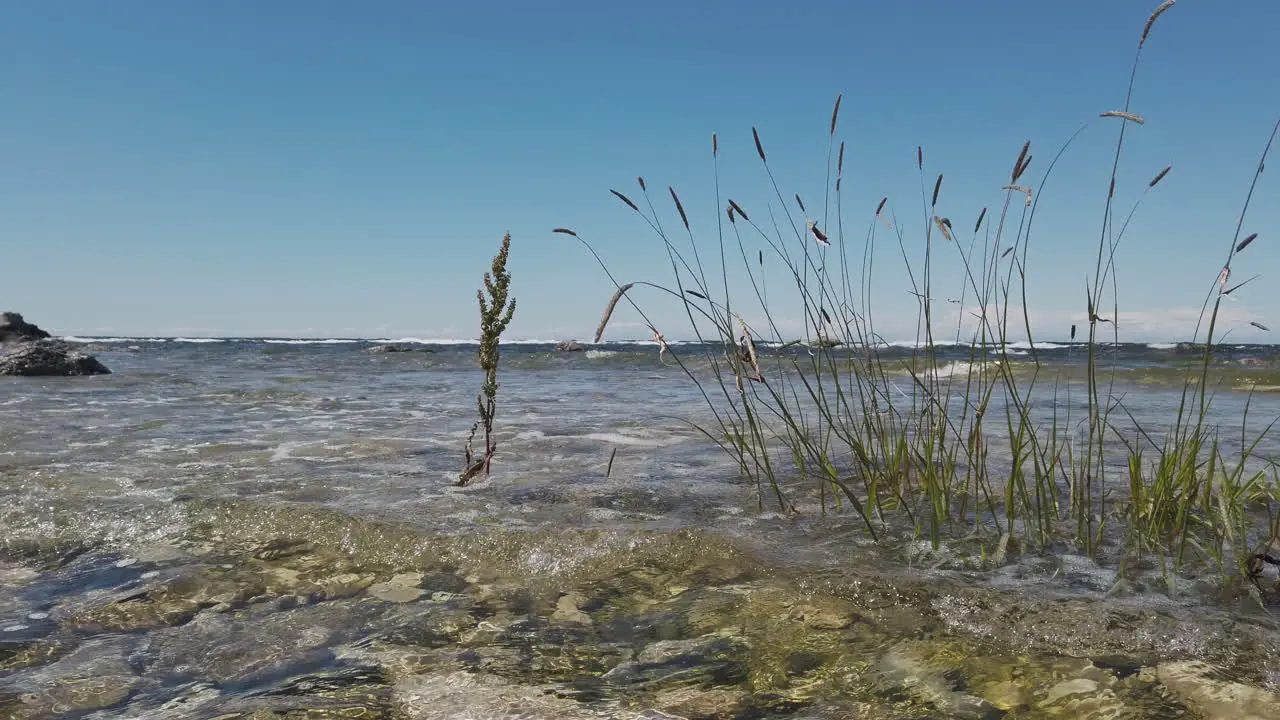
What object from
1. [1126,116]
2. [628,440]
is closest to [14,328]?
[628,440]

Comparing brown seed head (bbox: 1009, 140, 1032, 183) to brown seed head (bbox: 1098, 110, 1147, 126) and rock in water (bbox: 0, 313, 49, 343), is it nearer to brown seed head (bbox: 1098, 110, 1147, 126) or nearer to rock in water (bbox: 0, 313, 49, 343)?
brown seed head (bbox: 1098, 110, 1147, 126)

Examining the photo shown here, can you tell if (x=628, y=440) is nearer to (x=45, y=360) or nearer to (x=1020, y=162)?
(x=1020, y=162)

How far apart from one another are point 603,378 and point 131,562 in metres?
12.4

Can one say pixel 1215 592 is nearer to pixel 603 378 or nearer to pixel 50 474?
pixel 50 474

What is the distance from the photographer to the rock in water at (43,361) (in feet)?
43.5

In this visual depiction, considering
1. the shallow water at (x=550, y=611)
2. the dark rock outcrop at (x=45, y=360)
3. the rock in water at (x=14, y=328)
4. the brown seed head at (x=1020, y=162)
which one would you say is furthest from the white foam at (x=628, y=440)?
the rock in water at (x=14, y=328)

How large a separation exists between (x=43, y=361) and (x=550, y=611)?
1527 centimetres

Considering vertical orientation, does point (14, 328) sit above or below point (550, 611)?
above

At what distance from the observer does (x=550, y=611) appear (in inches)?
90.1

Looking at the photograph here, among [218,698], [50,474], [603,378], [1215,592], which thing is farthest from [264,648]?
[603,378]

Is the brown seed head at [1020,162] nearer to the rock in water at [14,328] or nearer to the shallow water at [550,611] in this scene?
the shallow water at [550,611]

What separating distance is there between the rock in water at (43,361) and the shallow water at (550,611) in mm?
11475

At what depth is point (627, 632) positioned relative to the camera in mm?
2117

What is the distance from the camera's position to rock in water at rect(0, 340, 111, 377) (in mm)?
13273
